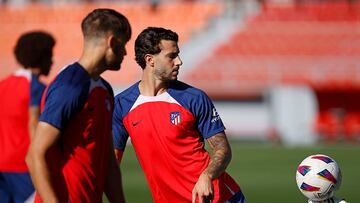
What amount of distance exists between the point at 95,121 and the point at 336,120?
25.9 metres

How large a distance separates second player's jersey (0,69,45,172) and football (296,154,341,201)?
2175 mm

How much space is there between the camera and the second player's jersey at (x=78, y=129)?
4.95 m

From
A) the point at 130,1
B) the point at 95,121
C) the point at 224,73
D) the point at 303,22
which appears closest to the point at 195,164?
the point at 95,121

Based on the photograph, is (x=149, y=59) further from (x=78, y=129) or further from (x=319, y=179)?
(x=319, y=179)

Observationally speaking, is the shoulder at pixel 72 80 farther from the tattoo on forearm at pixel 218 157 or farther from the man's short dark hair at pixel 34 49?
the man's short dark hair at pixel 34 49

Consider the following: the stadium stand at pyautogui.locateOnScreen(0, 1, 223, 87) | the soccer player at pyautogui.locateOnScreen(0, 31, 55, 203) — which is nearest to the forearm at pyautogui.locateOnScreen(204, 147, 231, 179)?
the soccer player at pyautogui.locateOnScreen(0, 31, 55, 203)

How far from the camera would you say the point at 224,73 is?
33312 millimetres

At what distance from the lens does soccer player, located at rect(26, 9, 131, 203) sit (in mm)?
4906

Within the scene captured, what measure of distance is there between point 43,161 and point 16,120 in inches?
90.7

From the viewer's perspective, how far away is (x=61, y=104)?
493 centimetres

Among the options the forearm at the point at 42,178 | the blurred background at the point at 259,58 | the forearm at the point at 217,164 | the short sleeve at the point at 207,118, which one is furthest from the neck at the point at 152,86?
the blurred background at the point at 259,58

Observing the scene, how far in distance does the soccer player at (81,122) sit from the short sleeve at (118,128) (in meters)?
1.25

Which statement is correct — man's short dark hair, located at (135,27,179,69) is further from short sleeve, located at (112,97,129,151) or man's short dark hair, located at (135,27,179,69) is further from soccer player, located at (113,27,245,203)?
short sleeve, located at (112,97,129,151)

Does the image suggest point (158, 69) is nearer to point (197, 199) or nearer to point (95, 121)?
point (197, 199)
